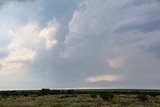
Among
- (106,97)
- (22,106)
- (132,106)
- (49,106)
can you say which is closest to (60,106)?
(49,106)

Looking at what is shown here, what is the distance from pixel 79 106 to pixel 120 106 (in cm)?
564

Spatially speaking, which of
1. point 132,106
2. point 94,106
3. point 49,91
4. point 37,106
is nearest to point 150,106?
point 132,106

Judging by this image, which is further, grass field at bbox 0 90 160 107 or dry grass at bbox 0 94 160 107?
grass field at bbox 0 90 160 107

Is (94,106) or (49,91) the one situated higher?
(49,91)

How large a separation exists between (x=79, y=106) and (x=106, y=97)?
18008mm

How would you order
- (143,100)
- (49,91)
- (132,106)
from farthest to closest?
(49,91)
(143,100)
(132,106)

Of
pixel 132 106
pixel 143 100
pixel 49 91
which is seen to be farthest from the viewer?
pixel 49 91

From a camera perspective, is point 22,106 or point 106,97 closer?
point 22,106

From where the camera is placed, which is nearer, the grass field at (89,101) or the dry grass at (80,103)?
the dry grass at (80,103)

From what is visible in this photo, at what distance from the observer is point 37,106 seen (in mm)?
53156

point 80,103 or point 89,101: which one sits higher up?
point 89,101

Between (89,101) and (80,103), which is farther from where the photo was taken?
(89,101)

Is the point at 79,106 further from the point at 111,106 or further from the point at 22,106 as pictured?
the point at 22,106

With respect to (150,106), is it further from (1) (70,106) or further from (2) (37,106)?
(2) (37,106)
